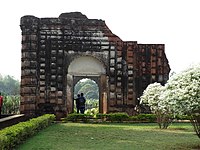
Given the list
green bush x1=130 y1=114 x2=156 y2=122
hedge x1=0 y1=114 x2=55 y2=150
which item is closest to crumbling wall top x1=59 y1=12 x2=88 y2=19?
green bush x1=130 y1=114 x2=156 y2=122

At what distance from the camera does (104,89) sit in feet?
71.3

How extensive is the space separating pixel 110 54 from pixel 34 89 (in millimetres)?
4739

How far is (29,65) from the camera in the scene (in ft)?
68.6

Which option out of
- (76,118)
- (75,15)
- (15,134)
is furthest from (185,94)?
(75,15)

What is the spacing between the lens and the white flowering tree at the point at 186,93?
28.2 feet

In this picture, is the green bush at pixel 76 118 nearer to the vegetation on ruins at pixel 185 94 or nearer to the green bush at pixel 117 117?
the green bush at pixel 117 117

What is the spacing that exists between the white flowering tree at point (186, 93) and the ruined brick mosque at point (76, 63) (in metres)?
12.1

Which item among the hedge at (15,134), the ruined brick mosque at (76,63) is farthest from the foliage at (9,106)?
the hedge at (15,134)

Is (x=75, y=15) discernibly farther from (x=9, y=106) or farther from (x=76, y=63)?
(x=9, y=106)

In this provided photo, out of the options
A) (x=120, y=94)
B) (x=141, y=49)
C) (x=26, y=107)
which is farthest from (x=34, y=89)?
(x=141, y=49)

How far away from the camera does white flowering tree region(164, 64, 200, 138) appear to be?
339 inches

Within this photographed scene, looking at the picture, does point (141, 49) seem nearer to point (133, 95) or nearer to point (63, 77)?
point (133, 95)

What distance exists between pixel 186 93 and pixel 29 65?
1358 cm

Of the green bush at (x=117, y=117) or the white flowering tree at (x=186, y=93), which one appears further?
the green bush at (x=117, y=117)
